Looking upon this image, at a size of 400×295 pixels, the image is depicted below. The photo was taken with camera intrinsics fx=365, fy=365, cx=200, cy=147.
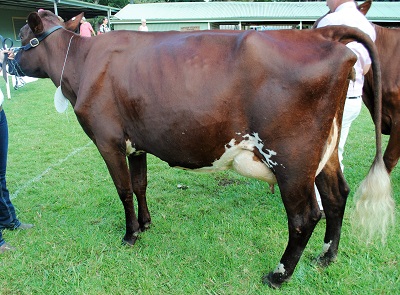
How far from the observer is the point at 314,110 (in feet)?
7.48

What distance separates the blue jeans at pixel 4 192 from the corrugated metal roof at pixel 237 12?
2363 centimetres

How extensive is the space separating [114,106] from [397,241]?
2.69m

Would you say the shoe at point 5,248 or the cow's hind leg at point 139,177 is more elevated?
the cow's hind leg at point 139,177

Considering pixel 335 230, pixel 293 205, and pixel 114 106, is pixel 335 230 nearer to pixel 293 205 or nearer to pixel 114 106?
pixel 293 205

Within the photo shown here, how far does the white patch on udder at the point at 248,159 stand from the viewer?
2.43 meters

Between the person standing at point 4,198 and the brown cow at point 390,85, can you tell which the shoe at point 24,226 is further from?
the brown cow at point 390,85

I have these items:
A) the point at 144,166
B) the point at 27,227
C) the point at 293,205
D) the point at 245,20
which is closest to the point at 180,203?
the point at 144,166

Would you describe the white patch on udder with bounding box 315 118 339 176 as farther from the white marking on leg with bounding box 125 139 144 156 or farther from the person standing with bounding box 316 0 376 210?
the white marking on leg with bounding box 125 139 144 156

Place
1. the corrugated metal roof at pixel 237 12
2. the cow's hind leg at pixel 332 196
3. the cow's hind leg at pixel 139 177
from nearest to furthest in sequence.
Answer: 1. the cow's hind leg at pixel 332 196
2. the cow's hind leg at pixel 139 177
3. the corrugated metal roof at pixel 237 12

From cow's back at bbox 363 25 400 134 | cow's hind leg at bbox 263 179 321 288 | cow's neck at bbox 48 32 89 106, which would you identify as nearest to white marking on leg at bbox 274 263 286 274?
cow's hind leg at bbox 263 179 321 288

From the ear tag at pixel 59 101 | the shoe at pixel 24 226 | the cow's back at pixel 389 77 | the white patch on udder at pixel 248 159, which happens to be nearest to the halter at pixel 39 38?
the ear tag at pixel 59 101

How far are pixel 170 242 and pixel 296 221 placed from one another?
132 centimetres

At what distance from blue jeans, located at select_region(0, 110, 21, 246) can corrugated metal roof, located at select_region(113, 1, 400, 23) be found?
23626 mm

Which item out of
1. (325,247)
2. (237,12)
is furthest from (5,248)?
(237,12)
